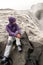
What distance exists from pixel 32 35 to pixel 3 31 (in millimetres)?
562

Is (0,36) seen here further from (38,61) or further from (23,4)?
(23,4)

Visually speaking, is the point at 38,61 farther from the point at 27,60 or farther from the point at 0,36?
the point at 0,36

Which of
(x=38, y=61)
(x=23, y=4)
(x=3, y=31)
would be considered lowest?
(x=23, y=4)

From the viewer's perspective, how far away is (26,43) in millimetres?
4469

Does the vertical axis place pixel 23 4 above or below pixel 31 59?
below

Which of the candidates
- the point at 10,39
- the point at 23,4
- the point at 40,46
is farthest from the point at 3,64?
the point at 23,4

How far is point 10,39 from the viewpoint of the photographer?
4.31 metres

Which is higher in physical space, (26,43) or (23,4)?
(26,43)

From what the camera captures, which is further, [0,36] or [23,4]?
[23,4]

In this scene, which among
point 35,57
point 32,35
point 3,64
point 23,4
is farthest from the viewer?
point 23,4

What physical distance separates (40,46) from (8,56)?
2.13ft

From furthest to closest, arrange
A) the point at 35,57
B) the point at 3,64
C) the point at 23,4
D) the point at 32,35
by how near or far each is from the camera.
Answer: the point at 23,4 → the point at 32,35 → the point at 35,57 → the point at 3,64

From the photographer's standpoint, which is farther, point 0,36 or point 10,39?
point 0,36

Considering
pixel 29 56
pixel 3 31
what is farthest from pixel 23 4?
pixel 29 56
